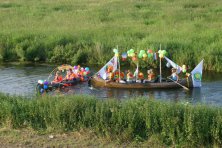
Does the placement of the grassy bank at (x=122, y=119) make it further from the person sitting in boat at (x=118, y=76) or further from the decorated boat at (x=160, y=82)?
the person sitting in boat at (x=118, y=76)

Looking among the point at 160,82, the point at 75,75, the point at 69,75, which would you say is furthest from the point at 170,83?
the point at 69,75

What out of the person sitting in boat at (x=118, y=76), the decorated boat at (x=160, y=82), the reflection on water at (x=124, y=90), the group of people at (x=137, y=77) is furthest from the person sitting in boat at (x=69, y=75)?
the person sitting in boat at (x=118, y=76)

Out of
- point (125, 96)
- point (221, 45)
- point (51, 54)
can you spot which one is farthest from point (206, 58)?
point (51, 54)

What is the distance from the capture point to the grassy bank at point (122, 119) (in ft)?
35.8

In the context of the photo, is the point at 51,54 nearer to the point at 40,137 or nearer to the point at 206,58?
the point at 206,58

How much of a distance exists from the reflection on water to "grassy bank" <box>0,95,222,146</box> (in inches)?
265

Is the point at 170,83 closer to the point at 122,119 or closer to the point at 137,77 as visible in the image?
the point at 137,77

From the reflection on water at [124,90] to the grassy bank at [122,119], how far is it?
22.1ft

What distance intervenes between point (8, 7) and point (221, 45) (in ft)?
92.1

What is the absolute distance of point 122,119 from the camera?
11.6 meters

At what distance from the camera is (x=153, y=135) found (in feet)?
36.6

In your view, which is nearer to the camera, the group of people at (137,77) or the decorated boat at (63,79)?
the decorated boat at (63,79)

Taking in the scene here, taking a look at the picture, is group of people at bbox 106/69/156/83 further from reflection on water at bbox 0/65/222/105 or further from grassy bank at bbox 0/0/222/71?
grassy bank at bbox 0/0/222/71

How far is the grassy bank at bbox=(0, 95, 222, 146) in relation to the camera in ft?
35.8
